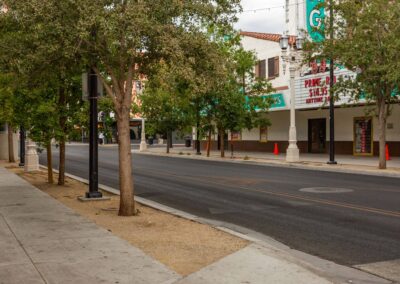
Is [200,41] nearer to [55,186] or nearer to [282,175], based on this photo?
[55,186]

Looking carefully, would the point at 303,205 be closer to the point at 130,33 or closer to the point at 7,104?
the point at 130,33

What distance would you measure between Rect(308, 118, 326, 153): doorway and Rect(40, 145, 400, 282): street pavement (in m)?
16.2

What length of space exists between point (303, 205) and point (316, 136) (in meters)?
25.1

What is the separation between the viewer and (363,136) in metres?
31.6

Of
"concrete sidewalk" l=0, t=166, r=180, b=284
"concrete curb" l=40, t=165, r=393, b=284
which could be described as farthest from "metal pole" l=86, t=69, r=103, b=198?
"concrete curb" l=40, t=165, r=393, b=284

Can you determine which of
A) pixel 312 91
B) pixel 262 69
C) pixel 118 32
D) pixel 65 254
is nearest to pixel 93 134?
pixel 118 32

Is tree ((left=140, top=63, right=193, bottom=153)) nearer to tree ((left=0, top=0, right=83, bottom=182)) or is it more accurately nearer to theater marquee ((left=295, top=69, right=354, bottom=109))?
theater marquee ((left=295, top=69, right=354, bottom=109))

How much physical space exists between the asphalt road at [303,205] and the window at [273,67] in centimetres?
1775

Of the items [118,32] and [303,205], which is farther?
[303,205]

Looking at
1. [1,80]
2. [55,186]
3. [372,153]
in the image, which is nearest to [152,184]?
[55,186]

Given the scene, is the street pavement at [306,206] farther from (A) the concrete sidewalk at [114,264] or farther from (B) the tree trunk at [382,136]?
(B) the tree trunk at [382,136]

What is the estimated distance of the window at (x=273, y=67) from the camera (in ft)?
120

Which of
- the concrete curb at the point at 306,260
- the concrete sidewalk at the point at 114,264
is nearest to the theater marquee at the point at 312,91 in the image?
the concrete curb at the point at 306,260

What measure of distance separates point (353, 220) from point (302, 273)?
167 inches
